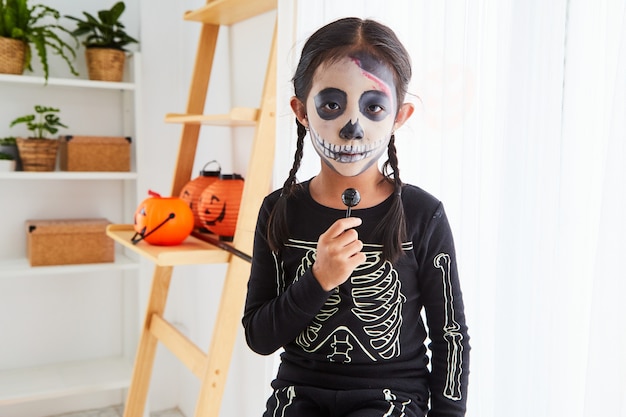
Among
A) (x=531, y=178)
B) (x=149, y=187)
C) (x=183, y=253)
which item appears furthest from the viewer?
(x=149, y=187)

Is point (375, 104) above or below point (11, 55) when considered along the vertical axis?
below

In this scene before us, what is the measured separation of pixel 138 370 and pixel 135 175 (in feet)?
2.26

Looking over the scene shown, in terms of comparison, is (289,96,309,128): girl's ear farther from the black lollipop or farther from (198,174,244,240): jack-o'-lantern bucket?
(198,174,244,240): jack-o'-lantern bucket

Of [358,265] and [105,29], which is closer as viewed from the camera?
[358,265]

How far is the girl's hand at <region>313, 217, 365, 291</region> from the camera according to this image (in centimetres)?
85

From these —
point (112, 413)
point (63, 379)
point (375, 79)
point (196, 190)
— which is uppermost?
→ point (375, 79)

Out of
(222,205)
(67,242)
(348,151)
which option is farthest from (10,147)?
(348,151)

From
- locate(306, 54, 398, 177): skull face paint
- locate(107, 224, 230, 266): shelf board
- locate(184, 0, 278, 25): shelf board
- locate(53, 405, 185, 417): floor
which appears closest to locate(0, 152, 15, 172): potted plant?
locate(107, 224, 230, 266): shelf board

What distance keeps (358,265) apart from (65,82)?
1712 mm

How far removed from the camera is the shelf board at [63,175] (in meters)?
2.17

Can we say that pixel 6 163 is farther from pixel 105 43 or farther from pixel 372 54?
pixel 372 54

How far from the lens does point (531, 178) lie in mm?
984

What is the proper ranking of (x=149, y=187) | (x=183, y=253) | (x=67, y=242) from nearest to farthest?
1. (x=183, y=253)
2. (x=67, y=242)
3. (x=149, y=187)

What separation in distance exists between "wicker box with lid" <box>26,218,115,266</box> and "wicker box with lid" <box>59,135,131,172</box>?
0.66ft
